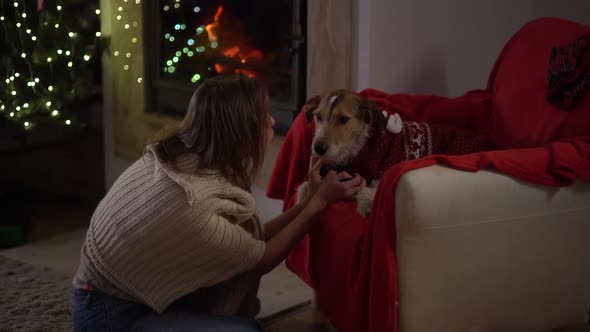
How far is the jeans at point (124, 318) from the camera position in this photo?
6.16 ft

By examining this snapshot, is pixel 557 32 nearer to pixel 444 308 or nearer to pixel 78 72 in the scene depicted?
pixel 444 308

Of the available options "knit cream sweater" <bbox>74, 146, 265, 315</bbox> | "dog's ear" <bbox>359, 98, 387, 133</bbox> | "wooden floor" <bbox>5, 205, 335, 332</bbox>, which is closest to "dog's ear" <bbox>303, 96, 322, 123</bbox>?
"dog's ear" <bbox>359, 98, 387, 133</bbox>

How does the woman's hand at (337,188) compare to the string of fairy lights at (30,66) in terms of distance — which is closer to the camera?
the woman's hand at (337,188)

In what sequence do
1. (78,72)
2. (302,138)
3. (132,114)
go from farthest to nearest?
(132,114) < (78,72) < (302,138)

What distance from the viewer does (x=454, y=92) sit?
3.29m

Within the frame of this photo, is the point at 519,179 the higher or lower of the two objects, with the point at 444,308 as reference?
higher

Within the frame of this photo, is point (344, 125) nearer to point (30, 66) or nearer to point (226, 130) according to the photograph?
point (226, 130)

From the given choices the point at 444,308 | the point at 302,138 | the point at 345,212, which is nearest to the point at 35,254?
the point at 302,138

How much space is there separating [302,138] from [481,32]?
1123mm

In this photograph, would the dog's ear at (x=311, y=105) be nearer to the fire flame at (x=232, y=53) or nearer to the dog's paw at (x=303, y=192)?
the dog's paw at (x=303, y=192)

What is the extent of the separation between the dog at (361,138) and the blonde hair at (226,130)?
338 millimetres

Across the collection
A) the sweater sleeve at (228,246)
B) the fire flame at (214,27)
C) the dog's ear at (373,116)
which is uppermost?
the fire flame at (214,27)

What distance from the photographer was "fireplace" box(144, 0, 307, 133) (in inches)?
129

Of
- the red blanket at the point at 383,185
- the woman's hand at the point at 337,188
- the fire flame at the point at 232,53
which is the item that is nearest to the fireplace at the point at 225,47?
the fire flame at the point at 232,53
